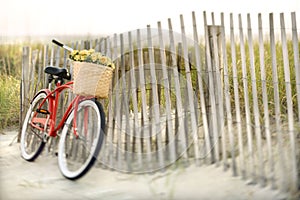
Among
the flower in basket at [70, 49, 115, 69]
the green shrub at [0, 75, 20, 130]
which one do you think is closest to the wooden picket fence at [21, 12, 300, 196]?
the flower in basket at [70, 49, 115, 69]

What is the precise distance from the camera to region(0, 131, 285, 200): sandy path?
340 centimetres

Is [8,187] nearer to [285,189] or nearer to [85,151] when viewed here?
[85,151]

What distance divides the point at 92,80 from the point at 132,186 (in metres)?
0.84

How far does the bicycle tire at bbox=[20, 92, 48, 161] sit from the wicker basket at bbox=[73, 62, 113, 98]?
791 millimetres

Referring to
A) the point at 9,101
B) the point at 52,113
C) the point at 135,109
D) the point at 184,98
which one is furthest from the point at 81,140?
the point at 9,101

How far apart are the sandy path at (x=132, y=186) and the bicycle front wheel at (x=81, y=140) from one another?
0.12 m

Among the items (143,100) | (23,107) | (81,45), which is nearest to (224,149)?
(143,100)

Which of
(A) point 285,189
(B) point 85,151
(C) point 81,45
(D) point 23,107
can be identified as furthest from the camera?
(D) point 23,107

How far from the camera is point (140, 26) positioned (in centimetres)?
414

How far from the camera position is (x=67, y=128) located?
368 cm

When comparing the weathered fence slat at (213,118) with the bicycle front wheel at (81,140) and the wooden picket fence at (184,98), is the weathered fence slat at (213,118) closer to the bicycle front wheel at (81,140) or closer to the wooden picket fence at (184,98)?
the wooden picket fence at (184,98)

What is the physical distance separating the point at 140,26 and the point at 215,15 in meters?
0.68

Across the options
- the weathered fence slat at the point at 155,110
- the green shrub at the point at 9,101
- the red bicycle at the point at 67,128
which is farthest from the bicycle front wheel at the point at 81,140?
the green shrub at the point at 9,101

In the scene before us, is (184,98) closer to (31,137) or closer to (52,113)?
(52,113)
